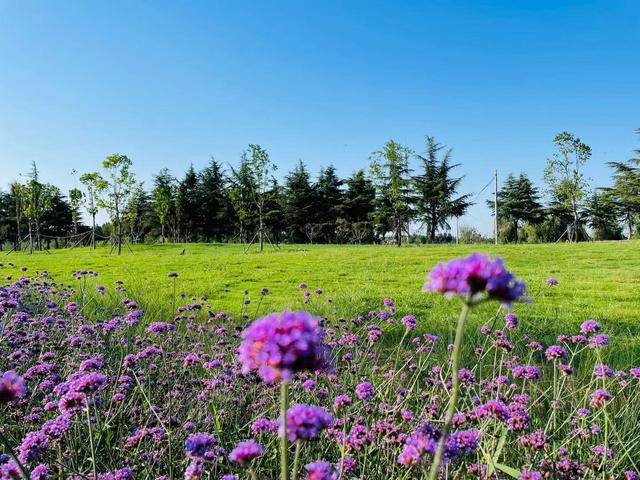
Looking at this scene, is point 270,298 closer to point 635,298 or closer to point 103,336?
point 103,336

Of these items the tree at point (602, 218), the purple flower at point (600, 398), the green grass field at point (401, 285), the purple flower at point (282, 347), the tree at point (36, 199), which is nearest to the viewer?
the purple flower at point (282, 347)

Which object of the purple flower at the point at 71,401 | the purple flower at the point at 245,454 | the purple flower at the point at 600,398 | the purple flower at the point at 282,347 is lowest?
the purple flower at the point at 600,398

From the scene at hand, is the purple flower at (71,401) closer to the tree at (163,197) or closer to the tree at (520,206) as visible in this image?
the tree at (163,197)

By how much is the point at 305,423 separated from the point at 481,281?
0.47 metres

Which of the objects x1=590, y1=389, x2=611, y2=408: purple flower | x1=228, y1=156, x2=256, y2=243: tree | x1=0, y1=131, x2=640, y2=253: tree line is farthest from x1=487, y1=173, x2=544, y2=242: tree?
x1=590, y1=389, x2=611, y2=408: purple flower

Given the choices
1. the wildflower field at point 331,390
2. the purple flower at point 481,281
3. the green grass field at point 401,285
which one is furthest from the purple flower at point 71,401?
the green grass field at point 401,285

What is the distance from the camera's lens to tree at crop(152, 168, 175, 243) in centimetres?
4153

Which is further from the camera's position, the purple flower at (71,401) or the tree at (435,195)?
the tree at (435,195)

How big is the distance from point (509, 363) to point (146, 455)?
7.37 ft

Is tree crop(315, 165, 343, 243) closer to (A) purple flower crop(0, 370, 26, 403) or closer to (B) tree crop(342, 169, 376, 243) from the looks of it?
(B) tree crop(342, 169, 376, 243)

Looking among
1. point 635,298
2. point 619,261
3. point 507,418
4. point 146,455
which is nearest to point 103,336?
point 146,455

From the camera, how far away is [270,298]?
8.84 meters

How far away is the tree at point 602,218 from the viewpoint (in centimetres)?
4816

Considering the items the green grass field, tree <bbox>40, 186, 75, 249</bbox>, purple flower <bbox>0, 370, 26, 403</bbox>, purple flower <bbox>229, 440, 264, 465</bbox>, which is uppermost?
tree <bbox>40, 186, 75, 249</bbox>
